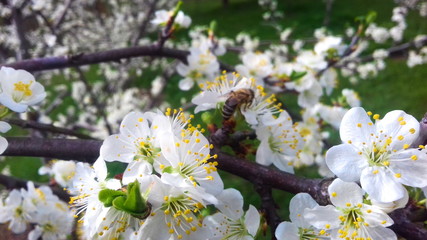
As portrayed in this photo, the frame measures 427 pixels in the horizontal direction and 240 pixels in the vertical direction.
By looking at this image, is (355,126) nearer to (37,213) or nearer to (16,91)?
(16,91)

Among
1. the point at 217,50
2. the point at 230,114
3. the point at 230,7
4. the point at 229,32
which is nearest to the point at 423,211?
the point at 230,114

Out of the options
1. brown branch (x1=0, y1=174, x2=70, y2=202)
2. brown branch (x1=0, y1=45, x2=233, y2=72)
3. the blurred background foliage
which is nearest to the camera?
brown branch (x1=0, y1=45, x2=233, y2=72)

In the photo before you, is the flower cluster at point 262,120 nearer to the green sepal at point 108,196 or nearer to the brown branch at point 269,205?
the brown branch at point 269,205

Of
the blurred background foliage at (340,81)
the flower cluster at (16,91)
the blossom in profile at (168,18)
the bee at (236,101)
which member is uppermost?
the blossom in profile at (168,18)

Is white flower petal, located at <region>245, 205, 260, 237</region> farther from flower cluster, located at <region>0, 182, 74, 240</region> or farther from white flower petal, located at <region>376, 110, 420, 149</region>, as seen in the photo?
flower cluster, located at <region>0, 182, 74, 240</region>

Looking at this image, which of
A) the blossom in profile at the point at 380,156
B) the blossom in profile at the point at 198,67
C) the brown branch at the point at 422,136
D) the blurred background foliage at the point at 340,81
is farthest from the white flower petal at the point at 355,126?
the blossom in profile at the point at 198,67

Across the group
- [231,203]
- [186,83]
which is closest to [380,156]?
[231,203]

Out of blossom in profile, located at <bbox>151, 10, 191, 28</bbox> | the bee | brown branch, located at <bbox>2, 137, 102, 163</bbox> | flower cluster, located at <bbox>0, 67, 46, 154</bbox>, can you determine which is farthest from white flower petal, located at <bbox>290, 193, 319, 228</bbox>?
blossom in profile, located at <bbox>151, 10, 191, 28</bbox>
